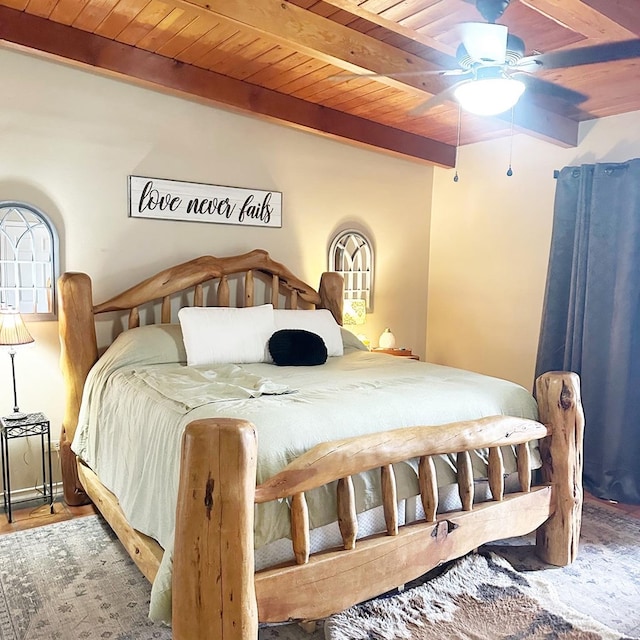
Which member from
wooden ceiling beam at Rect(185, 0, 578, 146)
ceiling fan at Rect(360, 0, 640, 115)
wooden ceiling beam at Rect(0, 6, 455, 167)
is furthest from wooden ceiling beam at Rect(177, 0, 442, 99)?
wooden ceiling beam at Rect(0, 6, 455, 167)

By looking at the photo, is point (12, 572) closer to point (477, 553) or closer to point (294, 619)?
point (294, 619)

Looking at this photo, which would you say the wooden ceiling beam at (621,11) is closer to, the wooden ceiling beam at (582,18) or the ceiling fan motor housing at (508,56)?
the wooden ceiling beam at (582,18)

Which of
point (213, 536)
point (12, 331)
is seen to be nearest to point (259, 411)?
point (213, 536)

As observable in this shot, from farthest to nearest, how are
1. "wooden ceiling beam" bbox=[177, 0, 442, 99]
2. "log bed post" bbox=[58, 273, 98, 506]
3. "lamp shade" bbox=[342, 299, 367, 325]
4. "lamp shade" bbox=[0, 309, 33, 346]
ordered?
"lamp shade" bbox=[342, 299, 367, 325] < "log bed post" bbox=[58, 273, 98, 506] < "lamp shade" bbox=[0, 309, 33, 346] < "wooden ceiling beam" bbox=[177, 0, 442, 99]

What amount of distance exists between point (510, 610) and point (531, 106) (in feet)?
9.01

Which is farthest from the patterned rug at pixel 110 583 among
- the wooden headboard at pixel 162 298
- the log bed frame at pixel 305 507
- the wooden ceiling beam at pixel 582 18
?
the wooden ceiling beam at pixel 582 18

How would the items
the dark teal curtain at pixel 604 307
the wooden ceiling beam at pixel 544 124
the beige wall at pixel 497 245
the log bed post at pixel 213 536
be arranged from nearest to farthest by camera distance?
the log bed post at pixel 213 536 → the dark teal curtain at pixel 604 307 → the wooden ceiling beam at pixel 544 124 → the beige wall at pixel 497 245

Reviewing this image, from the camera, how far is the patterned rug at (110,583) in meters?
2.02

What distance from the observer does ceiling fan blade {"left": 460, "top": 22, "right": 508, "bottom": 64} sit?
1948 millimetres

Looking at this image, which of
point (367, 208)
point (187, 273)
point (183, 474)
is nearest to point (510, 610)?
point (183, 474)

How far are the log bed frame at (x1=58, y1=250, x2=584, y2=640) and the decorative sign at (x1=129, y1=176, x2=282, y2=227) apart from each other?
0.68 m

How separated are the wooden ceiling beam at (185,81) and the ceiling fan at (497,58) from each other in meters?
1.54

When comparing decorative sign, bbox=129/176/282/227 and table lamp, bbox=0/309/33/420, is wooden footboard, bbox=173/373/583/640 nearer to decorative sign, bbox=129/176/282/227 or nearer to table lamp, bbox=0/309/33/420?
table lamp, bbox=0/309/33/420

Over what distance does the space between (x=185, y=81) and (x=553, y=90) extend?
2090 millimetres
